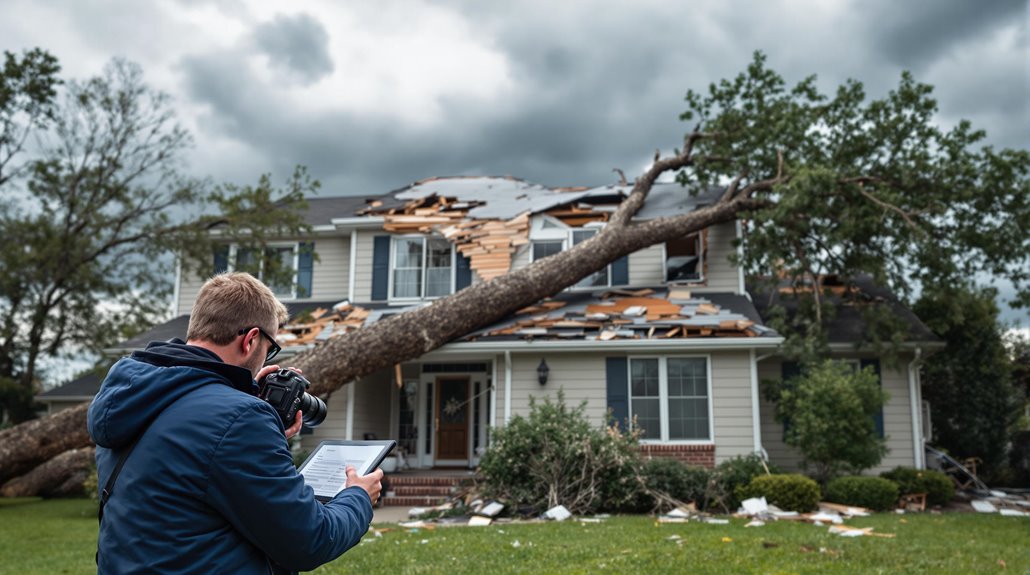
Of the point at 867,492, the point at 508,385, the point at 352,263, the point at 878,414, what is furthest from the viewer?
the point at 352,263

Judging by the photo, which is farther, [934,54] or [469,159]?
[469,159]

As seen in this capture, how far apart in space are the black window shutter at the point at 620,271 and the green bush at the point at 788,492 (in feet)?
19.8

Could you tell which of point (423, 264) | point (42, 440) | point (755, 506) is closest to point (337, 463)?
point (755, 506)

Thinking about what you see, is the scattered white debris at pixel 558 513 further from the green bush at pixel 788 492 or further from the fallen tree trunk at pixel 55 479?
the fallen tree trunk at pixel 55 479

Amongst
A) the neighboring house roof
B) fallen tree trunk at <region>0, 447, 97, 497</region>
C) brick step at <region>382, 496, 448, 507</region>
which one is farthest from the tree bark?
the neighboring house roof

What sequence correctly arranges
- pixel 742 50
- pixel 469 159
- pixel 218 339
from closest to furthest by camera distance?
pixel 218 339, pixel 742 50, pixel 469 159

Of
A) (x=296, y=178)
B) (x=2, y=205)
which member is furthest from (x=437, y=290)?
(x=2, y=205)

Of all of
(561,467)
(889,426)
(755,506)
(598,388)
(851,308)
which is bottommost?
(755,506)

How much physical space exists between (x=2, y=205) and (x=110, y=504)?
70.2 feet

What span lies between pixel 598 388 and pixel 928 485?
5.78 meters

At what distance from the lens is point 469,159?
23016mm

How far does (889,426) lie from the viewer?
14.7 meters

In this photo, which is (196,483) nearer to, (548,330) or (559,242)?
(548,330)

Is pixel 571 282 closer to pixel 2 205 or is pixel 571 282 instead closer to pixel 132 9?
pixel 132 9
